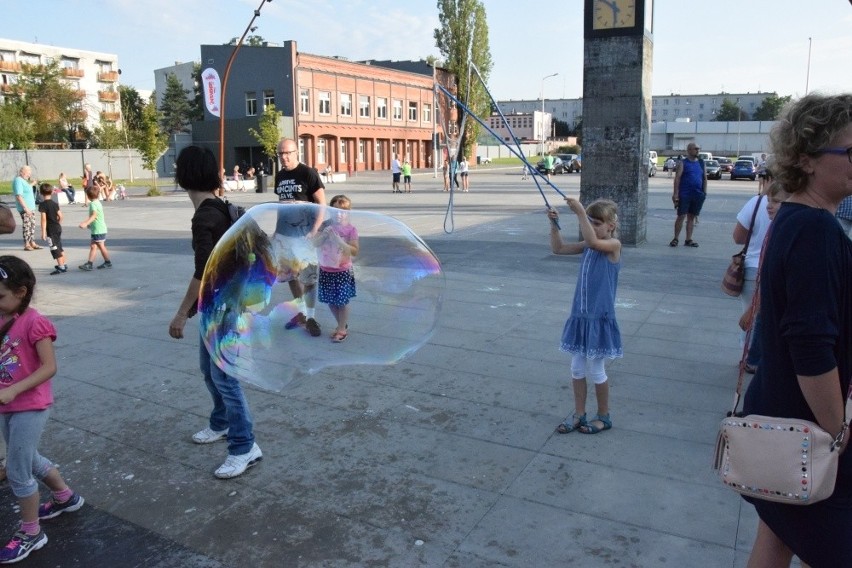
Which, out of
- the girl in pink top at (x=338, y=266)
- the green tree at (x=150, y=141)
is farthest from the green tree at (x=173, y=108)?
the girl in pink top at (x=338, y=266)

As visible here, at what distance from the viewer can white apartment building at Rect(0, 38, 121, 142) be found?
79062 millimetres

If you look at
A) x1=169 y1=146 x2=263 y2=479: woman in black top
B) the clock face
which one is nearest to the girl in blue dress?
x1=169 y1=146 x2=263 y2=479: woman in black top

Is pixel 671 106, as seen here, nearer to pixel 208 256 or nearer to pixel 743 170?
pixel 743 170

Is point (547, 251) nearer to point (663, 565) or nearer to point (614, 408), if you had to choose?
point (614, 408)

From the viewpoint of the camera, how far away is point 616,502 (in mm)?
3666

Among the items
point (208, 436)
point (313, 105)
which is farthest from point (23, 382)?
point (313, 105)

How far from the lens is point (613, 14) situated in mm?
12344

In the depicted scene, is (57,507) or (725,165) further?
(725,165)

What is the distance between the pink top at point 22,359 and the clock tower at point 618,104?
10889mm

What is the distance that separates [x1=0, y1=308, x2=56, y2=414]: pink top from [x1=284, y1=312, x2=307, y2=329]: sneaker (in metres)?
1.30

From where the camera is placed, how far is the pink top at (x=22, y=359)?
3359 millimetres

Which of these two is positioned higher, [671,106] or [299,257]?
[671,106]

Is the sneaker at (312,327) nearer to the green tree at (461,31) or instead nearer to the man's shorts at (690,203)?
the man's shorts at (690,203)

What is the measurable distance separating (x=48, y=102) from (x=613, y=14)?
206 feet
